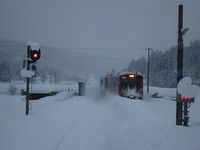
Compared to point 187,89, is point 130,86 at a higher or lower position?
lower

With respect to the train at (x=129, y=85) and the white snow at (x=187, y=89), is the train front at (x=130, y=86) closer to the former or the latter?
the train at (x=129, y=85)

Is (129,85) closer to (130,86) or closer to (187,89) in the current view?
(130,86)

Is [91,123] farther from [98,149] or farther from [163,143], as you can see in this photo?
[163,143]

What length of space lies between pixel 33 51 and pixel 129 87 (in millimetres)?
13176

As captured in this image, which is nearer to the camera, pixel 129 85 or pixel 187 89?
pixel 187 89

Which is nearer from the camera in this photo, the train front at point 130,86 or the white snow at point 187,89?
the white snow at point 187,89

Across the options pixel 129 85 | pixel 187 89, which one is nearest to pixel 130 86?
pixel 129 85

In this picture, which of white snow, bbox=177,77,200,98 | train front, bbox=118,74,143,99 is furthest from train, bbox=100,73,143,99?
white snow, bbox=177,77,200,98

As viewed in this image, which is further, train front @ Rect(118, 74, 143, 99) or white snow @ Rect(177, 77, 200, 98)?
train front @ Rect(118, 74, 143, 99)

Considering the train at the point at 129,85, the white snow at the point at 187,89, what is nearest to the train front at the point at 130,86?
the train at the point at 129,85

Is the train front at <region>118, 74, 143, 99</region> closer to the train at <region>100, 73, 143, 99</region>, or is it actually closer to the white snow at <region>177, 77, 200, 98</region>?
the train at <region>100, 73, 143, 99</region>

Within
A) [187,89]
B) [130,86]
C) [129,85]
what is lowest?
[130,86]

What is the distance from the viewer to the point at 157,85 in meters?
67.4

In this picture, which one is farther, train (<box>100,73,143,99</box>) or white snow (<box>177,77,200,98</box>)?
train (<box>100,73,143,99</box>)
